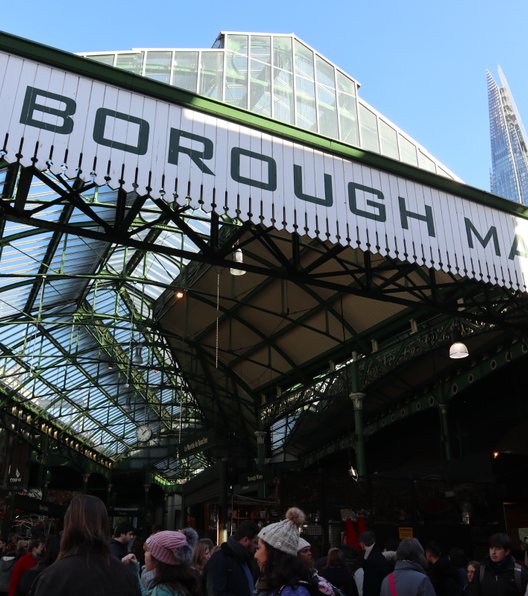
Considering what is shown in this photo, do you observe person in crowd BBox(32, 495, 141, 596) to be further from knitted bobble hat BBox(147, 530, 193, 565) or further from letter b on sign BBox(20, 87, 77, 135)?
letter b on sign BBox(20, 87, 77, 135)

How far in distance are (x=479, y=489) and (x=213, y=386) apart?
1402 centimetres

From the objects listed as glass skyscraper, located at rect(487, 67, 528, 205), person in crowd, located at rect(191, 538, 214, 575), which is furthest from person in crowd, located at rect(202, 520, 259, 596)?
glass skyscraper, located at rect(487, 67, 528, 205)

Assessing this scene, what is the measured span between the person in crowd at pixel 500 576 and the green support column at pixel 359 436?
1075 centimetres

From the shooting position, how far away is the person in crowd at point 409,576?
4.45m

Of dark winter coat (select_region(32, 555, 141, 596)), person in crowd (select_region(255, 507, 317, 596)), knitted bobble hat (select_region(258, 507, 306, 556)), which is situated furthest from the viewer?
knitted bobble hat (select_region(258, 507, 306, 556))

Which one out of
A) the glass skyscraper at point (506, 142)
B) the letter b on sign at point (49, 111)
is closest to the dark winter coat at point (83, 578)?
the letter b on sign at point (49, 111)

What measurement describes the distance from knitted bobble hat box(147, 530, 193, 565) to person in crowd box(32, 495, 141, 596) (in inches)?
18.0

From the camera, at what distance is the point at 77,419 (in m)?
36.3

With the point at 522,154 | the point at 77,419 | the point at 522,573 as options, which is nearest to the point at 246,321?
the point at 522,573

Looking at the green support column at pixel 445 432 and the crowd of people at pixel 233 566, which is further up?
the green support column at pixel 445 432

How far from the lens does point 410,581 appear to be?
4480 mm

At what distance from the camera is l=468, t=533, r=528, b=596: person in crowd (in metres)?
5.12

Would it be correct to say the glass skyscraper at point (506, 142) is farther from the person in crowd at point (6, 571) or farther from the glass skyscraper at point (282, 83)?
the person in crowd at point (6, 571)

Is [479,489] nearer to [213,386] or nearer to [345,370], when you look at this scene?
[345,370]
